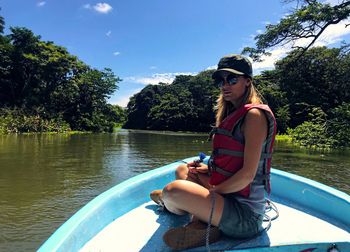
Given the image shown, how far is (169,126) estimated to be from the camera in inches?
1615

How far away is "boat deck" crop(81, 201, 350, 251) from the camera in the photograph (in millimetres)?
1764

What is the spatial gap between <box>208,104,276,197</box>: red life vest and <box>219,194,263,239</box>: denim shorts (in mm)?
69

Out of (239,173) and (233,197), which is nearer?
(239,173)

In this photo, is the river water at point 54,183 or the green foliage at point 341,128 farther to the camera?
the green foliage at point 341,128

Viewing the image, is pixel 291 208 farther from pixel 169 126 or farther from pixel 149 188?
pixel 169 126

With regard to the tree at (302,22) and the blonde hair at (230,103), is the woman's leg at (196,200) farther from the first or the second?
the tree at (302,22)

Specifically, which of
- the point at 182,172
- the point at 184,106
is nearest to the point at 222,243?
the point at 182,172

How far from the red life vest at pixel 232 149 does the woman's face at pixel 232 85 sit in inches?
4.2

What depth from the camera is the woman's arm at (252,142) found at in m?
1.54

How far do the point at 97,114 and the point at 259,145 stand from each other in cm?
3199

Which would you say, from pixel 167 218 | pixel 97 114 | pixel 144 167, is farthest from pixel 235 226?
pixel 97 114

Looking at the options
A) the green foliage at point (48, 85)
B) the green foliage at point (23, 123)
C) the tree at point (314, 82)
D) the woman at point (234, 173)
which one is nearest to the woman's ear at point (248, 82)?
the woman at point (234, 173)

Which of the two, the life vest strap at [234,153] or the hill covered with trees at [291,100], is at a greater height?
the hill covered with trees at [291,100]

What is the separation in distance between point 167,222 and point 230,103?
90 centimetres
